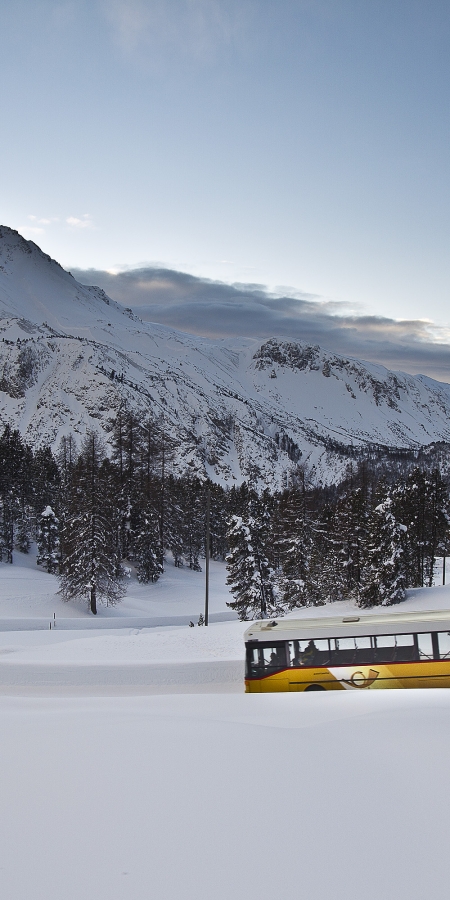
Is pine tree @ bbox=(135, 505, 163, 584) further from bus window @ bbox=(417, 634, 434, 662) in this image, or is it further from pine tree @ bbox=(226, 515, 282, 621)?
bus window @ bbox=(417, 634, 434, 662)

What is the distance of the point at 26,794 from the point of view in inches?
209

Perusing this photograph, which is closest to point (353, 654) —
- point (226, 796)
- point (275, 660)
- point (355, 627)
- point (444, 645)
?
point (355, 627)

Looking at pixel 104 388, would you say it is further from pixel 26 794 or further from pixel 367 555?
pixel 26 794

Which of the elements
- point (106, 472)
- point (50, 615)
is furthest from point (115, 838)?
point (106, 472)

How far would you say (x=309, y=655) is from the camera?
13766mm

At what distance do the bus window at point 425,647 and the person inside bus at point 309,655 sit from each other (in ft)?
7.80

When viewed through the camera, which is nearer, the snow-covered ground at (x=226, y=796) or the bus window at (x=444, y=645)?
the snow-covered ground at (x=226, y=796)

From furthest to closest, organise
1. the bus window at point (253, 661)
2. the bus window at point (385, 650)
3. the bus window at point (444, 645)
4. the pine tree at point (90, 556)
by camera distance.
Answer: the pine tree at point (90, 556) → the bus window at point (253, 661) → the bus window at point (385, 650) → the bus window at point (444, 645)

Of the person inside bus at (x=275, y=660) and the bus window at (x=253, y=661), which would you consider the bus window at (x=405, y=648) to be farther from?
the bus window at (x=253, y=661)

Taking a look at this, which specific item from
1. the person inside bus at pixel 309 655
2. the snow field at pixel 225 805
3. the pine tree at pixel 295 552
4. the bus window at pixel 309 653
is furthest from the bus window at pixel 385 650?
the pine tree at pixel 295 552

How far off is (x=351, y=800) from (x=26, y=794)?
2.93 metres

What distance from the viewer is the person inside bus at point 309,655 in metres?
13.7

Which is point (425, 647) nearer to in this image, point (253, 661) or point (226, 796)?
point (253, 661)

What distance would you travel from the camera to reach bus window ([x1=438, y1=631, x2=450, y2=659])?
13.1m
